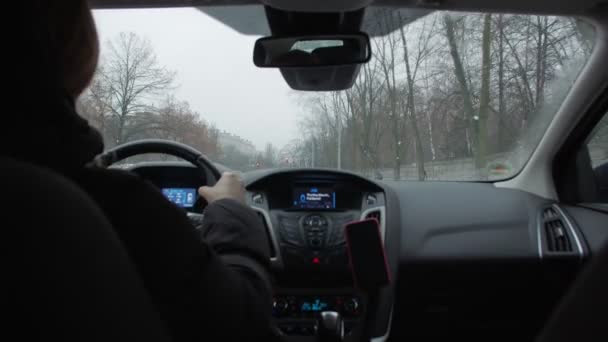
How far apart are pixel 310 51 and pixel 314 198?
1.06 m

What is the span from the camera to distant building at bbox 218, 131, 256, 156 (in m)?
3.24

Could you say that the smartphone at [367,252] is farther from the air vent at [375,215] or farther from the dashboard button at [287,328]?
the dashboard button at [287,328]

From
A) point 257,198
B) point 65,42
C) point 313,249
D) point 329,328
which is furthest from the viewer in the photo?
point 257,198

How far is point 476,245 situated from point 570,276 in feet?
2.17

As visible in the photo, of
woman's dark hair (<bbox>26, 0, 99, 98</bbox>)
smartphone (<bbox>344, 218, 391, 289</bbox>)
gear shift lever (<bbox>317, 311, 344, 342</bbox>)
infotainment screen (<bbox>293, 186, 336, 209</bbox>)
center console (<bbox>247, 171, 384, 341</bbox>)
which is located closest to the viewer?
woman's dark hair (<bbox>26, 0, 99, 98</bbox>)

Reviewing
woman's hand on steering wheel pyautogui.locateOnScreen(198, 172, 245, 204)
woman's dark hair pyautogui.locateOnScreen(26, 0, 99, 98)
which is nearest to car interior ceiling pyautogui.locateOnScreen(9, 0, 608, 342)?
woman's hand on steering wheel pyautogui.locateOnScreen(198, 172, 245, 204)

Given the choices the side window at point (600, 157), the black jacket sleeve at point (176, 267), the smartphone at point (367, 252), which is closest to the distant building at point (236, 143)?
the smartphone at point (367, 252)

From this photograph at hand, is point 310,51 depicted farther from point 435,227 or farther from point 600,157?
point 600,157

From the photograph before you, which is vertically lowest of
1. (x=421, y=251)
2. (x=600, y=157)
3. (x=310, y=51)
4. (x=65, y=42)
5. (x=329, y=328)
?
(x=329, y=328)

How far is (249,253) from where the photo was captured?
63.9 inches

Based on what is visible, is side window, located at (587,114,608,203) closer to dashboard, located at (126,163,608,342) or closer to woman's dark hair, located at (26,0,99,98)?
dashboard, located at (126,163,608,342)

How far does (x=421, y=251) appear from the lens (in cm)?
335

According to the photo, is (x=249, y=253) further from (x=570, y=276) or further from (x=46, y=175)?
(x=570, y=276)

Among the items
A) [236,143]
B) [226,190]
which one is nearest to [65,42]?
[226,190]
